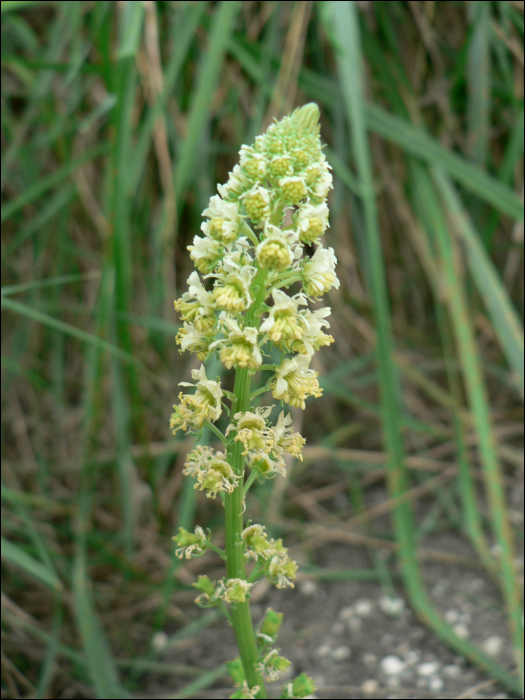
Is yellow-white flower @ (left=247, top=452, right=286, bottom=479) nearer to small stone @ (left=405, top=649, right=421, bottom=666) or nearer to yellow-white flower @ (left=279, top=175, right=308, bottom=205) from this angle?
yellow-white flower @ (left=279, top=175, right=308, bottom=205)

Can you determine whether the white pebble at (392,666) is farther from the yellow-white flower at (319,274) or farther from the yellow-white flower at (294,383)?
the yellow-white flower at (319,274)

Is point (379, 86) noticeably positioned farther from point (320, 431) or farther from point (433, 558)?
point (433, 558)

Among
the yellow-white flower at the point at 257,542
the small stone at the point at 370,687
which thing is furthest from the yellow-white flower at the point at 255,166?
the small stone at the point at 370,687

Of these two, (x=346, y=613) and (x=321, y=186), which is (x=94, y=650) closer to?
(x=346, y=613)

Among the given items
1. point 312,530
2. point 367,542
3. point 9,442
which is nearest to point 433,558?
point 367,542

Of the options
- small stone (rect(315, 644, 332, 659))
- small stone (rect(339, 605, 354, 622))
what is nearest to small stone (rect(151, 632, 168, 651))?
small stone (rect(315, 644, 332, 659))
